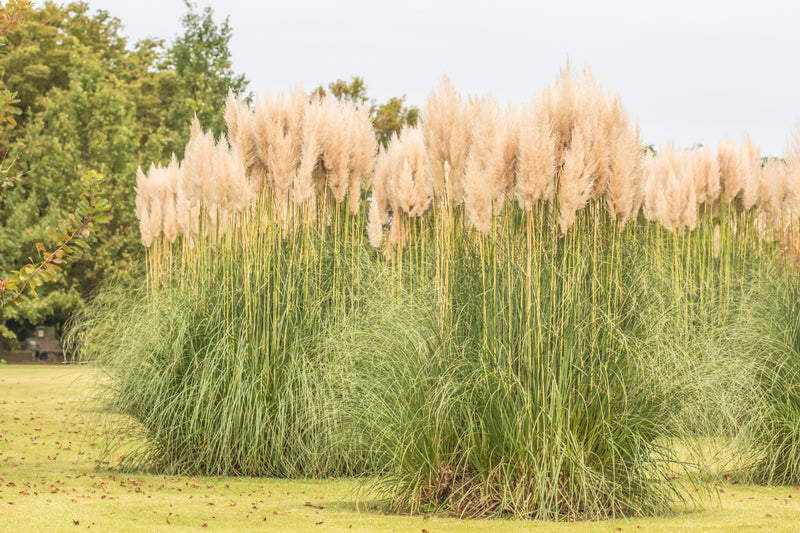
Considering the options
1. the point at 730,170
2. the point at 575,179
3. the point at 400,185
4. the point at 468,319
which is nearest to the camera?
the point at 575,179

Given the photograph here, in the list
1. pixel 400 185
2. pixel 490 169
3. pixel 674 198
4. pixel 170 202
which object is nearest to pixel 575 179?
pixel 490 169

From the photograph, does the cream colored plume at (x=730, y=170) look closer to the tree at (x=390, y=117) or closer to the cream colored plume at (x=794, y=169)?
the cream colored plume at (x=794, y=169)

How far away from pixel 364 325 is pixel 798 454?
346 cm

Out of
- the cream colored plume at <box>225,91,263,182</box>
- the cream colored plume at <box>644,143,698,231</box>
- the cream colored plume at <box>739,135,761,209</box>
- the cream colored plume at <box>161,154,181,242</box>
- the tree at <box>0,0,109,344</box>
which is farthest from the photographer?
the cream colored plume at <box>161,154,181,242</box>

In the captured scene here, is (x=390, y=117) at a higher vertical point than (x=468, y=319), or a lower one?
higher

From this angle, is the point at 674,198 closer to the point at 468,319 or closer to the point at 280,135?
the point at 280,135

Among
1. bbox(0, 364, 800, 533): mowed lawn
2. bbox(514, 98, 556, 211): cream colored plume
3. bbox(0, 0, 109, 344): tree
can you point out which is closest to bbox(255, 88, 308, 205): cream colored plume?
bbox(0, 364, 800, 533): mowed lawn

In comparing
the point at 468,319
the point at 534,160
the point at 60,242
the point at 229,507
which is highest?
the point at 534,160

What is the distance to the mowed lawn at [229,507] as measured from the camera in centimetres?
510

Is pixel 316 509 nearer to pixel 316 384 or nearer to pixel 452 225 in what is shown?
pixel 316 384

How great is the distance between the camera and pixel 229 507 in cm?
584

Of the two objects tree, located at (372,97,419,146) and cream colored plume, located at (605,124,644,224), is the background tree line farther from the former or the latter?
cream colored plume, located at (605,124,644,224)

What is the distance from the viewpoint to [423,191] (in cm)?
782

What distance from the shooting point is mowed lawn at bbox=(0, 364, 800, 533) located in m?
5.10
